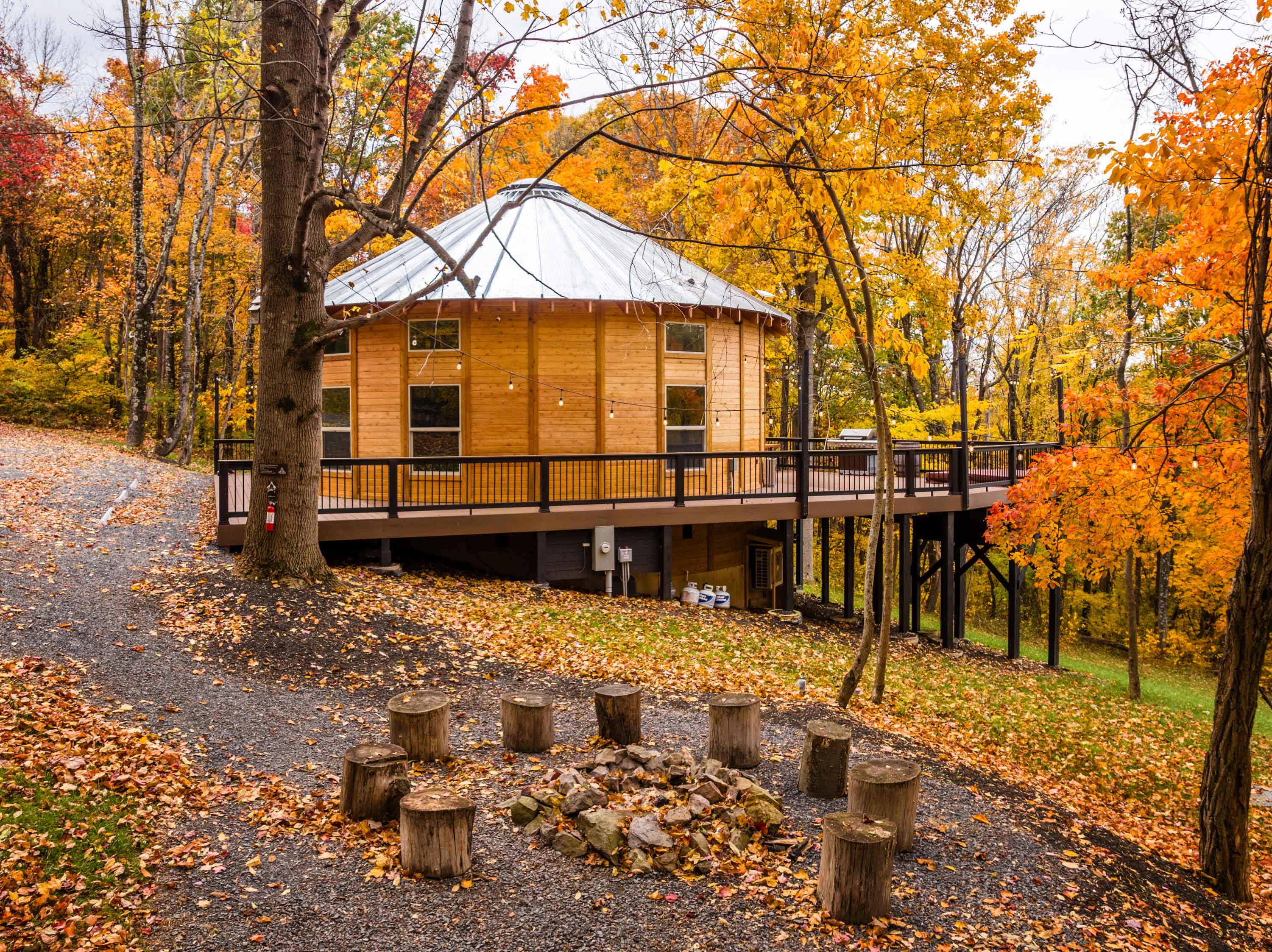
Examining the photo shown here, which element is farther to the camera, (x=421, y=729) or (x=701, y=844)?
(x=421, y=729)

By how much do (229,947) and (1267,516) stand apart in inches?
268

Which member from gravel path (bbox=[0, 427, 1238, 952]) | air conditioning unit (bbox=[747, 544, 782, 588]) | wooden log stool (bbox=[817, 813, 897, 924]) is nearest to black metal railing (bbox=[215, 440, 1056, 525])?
air conditioning unit (bbox=[747, 544, 782, 588])

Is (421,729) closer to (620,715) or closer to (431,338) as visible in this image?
(620,715)

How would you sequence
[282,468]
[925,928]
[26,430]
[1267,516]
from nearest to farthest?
[925,928] < [1267,516] < [282,468] < [26,430]

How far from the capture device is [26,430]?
22156 mm

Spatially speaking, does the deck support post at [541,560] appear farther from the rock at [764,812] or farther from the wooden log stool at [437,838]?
the wooden log stool at [437,838]

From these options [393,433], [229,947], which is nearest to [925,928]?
[229,947]

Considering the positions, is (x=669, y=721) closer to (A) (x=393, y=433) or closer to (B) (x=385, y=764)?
(B) (x=385, y=764)

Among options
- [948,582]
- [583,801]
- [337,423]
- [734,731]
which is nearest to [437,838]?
[583,801]

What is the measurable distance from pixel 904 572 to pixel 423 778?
12.3m

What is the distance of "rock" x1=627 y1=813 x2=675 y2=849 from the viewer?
459 cm

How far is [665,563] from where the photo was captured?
45.6 ft

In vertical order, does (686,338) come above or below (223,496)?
above

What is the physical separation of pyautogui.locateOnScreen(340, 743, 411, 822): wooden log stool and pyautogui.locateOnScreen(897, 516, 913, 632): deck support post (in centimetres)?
1220
